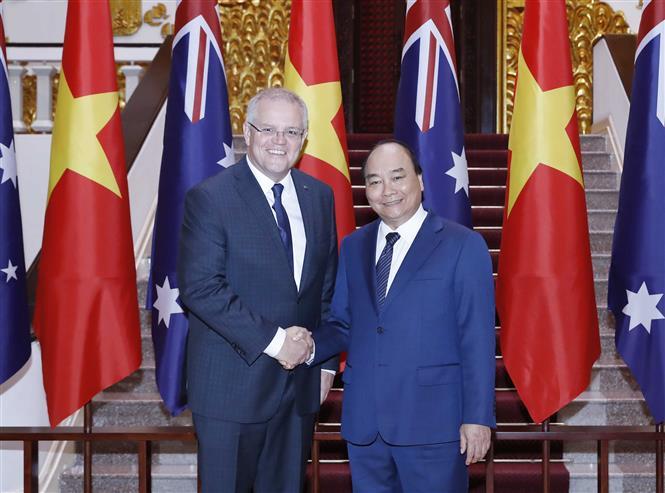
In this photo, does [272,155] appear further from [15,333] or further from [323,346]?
[15,333]

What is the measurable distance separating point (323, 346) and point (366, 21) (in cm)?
633

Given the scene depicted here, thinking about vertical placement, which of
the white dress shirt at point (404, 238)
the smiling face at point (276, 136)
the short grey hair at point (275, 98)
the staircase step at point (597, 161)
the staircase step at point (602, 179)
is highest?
the staircase step at point (597, 161)

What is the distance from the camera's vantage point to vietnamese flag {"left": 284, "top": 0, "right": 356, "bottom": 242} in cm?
357

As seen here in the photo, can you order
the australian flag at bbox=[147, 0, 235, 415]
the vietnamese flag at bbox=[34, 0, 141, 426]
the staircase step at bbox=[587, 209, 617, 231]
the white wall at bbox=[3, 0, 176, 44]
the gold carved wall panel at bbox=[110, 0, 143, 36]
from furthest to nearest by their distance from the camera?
the gold carved wall panel at bbox=[110, 0, 143, 36] < the white wall at bbox=[3, 0, 176, 44] < the staircase step at bbox=[587, 209, 617, 231] < the australian flag at bbox=[147, 0, 235, 415] < the vietnamese flag at bbox=[34, 0, 141, 426]

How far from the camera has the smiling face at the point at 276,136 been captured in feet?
7.62

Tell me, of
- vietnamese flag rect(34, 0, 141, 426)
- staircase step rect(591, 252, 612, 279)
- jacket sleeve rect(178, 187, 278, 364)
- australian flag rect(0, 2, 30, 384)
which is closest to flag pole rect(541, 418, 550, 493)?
jacket sleeve rect(178, 187, 278, 364)

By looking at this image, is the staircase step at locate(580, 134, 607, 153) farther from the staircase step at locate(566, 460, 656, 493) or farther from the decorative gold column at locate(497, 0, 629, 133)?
the staircase step at locate(566, 460, 656, 493)

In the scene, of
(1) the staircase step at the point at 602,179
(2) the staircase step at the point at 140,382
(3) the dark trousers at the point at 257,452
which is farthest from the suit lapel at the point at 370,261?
(1) the staircase step at the point at 602,179

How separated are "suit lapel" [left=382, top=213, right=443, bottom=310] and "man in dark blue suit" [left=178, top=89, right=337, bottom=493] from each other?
0.75 ft

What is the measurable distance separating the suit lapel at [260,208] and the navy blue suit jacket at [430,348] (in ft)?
0.86

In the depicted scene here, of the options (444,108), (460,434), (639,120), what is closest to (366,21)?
(444,108)

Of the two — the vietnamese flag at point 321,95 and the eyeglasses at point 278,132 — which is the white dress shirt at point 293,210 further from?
the vietnamese flag at point 321,95

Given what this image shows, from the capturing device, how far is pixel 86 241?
324 centimetres

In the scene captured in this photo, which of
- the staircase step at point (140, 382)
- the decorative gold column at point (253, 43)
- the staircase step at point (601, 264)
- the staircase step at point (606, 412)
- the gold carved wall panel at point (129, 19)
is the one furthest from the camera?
the decorative gold column at point (253, 43)
